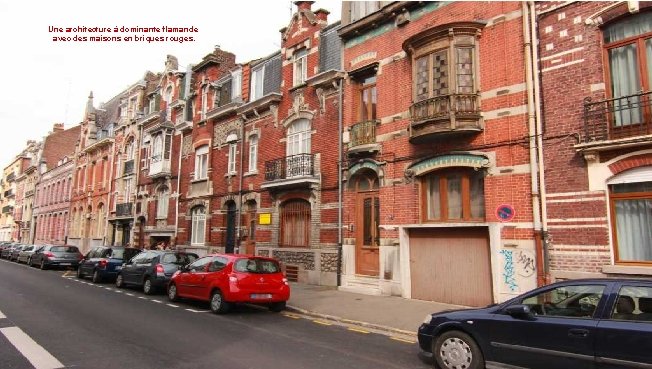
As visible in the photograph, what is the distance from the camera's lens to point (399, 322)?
31.6 feet

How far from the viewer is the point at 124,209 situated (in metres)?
31.1

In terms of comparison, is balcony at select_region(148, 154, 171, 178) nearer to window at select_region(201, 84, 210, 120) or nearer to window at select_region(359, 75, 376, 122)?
window at select_region(201, 84, 210, 120)

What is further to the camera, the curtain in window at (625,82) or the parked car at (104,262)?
the parked car at (104,262)

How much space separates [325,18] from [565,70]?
10353 millimetres

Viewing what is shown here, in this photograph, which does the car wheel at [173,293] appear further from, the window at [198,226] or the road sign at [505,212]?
the window at [198,226]

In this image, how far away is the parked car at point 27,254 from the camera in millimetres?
27288

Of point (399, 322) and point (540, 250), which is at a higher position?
point (540, 250)

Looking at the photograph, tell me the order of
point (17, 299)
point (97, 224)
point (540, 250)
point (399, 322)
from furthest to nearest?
point (97, 224) → point (17, 299) → point (540, 250) → point (399, 322)

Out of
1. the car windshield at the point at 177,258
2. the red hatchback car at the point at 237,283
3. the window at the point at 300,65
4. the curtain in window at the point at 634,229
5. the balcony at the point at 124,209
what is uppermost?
the window at the point at 300,65

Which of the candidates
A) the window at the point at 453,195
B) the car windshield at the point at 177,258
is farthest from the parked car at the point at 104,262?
the window at the point at 453,195

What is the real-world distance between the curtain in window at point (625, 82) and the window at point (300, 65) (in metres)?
11.2

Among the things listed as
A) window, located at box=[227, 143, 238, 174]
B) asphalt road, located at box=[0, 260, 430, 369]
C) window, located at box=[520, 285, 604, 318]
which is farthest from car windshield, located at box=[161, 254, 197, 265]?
window, located at box=[520, 285, 604, 318]

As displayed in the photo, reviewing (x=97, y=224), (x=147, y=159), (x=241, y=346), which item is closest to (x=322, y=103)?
(x=241, y=346)

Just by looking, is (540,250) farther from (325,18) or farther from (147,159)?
Result: (147,159)
